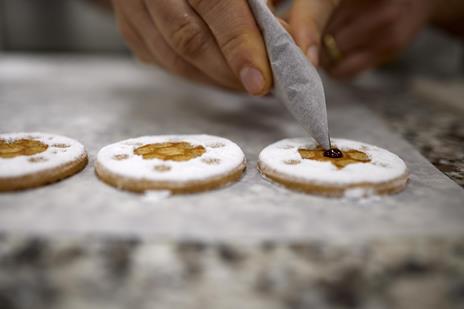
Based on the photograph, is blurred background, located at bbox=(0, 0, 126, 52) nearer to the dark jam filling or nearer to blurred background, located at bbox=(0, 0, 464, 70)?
blurred background, located at bbox=(0, 0, 464, 70)

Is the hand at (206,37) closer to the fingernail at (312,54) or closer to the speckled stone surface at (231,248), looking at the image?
the fingernail at (312,54)

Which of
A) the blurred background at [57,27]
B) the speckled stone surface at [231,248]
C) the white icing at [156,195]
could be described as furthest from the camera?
the blurred background at [57,27]

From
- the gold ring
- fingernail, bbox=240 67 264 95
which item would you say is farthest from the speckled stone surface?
the gold ring

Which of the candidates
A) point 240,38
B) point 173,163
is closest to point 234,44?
point 240,38

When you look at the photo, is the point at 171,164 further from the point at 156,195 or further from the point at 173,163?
the point at 156,195

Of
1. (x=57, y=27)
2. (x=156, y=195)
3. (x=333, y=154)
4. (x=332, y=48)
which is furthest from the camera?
(x=57, y=27)

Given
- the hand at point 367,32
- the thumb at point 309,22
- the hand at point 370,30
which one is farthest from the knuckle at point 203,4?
the hand at point 370,30
